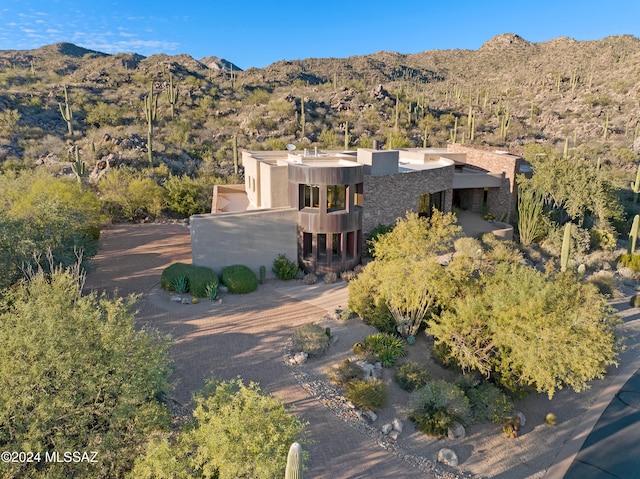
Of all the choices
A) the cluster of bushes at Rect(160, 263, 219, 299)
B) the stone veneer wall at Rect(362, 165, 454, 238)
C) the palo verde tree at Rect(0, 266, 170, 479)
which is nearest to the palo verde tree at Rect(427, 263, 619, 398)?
the palo verde tree at Rect(0, 266, 170, 479)

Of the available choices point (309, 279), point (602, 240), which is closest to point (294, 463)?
point (309, 279)

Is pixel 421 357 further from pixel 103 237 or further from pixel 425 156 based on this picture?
pixel 103 237

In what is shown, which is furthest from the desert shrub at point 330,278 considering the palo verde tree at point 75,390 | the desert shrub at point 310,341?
the palo verde tree at point 75,390

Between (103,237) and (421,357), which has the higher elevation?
(103,237)

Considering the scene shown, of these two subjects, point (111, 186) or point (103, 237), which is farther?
point (111, 186)

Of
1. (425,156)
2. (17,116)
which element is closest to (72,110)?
(17,116)

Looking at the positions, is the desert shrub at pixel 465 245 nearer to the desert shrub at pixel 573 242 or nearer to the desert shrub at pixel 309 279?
the desert shrub at pixel 573 242

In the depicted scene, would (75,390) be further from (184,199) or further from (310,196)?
(184,199)
